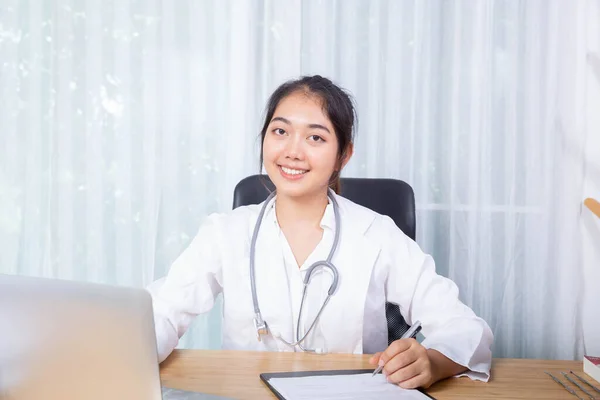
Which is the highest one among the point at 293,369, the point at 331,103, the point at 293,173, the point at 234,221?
the point at 331,103

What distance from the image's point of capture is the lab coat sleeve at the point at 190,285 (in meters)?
1.21

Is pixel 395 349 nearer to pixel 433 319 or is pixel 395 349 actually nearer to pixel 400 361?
pixel 400 361

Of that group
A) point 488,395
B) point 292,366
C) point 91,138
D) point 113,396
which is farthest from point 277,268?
point 91,138

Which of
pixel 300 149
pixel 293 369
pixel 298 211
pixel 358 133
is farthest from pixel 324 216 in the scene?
pixel 358 133

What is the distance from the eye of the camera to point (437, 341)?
1.13 m

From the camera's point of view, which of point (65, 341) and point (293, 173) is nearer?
point (65, 341)

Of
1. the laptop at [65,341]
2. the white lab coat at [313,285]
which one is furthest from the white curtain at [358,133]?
the laptop at [65,341]

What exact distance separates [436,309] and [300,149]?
0.41 metres

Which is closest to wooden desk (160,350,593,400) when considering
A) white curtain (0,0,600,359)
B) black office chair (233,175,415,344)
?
black office chair (233,175,415,344)

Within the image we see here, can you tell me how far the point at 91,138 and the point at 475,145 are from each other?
1.43m

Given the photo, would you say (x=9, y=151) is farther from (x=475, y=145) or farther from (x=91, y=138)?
(x=475, y=145)

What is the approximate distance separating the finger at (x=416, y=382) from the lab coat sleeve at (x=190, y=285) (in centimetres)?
41

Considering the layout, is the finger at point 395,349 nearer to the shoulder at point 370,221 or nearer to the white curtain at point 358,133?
the shoulder at point 370,221

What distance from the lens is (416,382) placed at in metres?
0.95
